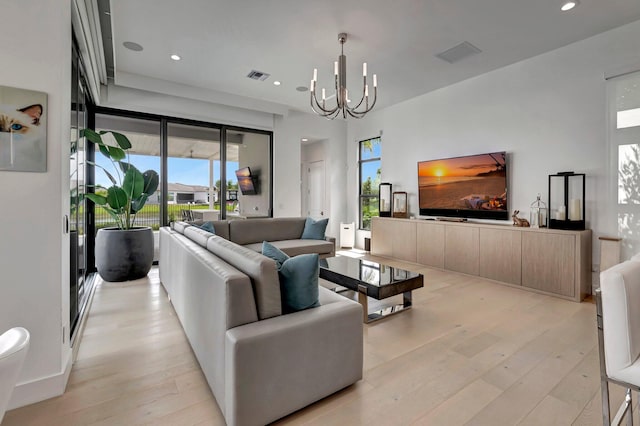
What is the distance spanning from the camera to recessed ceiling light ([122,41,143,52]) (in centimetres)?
376

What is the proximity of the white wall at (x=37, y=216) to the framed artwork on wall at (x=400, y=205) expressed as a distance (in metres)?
5.23

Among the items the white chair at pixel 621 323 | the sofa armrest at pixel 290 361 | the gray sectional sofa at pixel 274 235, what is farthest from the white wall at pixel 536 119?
the sofa armrest at pixel 290 361

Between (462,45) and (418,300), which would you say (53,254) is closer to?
(418,300)

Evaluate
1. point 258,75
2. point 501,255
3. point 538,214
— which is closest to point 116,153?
point 258,75

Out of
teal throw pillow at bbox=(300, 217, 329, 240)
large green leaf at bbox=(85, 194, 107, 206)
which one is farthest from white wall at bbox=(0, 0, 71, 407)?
teal throw pillow at bbox=(300, 217, 329, 240)

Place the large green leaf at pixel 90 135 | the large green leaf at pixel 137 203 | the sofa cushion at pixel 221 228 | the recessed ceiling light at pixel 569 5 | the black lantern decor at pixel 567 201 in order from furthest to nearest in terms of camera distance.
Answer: the sofa cushion at pixel 221 228
the large green leaf at pixel 137 203
the black lantern decor at pixel 567 201
the large green leaf at pixel 90 135
the recessed ceiling light at pixel 569 5

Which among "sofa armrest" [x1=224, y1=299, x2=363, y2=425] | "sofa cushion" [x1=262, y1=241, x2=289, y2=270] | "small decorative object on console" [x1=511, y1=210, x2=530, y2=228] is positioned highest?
"small decorative object on console" [x1=511, y1=210, x2=530, y2=228]

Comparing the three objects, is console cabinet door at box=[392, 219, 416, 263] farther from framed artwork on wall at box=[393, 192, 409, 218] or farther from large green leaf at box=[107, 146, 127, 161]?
large green leaf at box=[107, 146, 127, 161]

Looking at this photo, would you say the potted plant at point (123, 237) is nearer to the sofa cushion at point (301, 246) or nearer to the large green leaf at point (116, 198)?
the large green leaf at point (116, 198)

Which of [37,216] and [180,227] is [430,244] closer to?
[180,227]

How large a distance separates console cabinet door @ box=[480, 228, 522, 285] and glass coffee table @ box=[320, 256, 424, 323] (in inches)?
70.9

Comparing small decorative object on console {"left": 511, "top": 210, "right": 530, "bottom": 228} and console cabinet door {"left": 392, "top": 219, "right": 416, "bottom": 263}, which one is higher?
small decorative object on console {"left": 511, "top": 210, "right": 530, "bottom": 228}

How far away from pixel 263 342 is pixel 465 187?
4513 mm

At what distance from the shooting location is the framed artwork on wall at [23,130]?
170 cm
